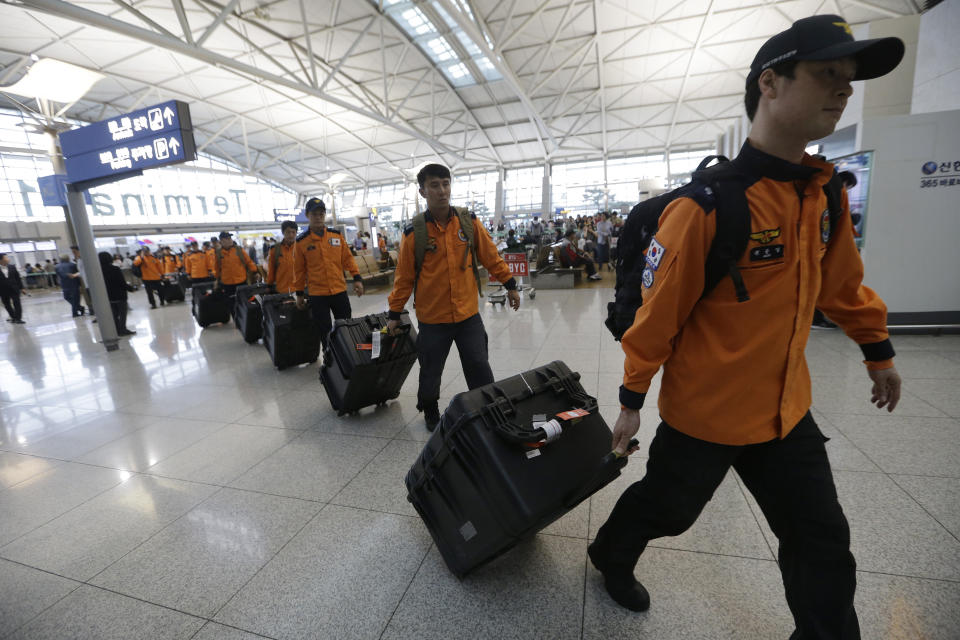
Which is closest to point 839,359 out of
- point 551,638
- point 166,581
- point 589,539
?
point 589,539

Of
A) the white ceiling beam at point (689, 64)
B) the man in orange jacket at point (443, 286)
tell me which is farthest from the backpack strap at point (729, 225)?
the white ceiling beam at point (689, 64)

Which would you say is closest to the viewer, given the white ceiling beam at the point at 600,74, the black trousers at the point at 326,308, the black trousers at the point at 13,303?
the black trousers at the point at 326,308

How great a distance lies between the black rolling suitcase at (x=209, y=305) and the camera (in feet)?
25.9

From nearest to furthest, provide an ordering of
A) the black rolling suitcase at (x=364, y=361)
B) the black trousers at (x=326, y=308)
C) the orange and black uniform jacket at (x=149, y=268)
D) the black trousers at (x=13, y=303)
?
the black rolling suitcase at (x=364, y=361) → the black trousers at (x=326, y=308) → the black trousers at (x=13, y=303) → the orange and black uniform jacket at (x=149, y=268)

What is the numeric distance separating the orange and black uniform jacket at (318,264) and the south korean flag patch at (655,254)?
146 inches

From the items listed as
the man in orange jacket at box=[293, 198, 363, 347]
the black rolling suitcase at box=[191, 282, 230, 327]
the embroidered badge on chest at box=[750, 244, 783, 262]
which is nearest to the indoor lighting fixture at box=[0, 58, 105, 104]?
the black rolling suitcase at box=[191, 282, 230, 327]

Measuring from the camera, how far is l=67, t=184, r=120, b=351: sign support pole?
6.38m

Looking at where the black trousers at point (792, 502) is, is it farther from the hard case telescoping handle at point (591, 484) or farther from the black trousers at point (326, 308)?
the black trousers at point (326, 308)

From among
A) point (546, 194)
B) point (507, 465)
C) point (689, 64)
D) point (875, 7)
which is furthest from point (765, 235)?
point (546, 194)

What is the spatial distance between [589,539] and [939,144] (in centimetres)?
572

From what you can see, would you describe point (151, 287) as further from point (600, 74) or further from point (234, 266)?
point (600, 74)

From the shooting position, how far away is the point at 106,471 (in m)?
3.02

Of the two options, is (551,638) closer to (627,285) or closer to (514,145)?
(627,285)

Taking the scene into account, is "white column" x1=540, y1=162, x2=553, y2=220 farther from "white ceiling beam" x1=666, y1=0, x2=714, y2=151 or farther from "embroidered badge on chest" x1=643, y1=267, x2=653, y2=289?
"embroidered badge on chest" x1=643, y1=267, x2=653, y2=289
